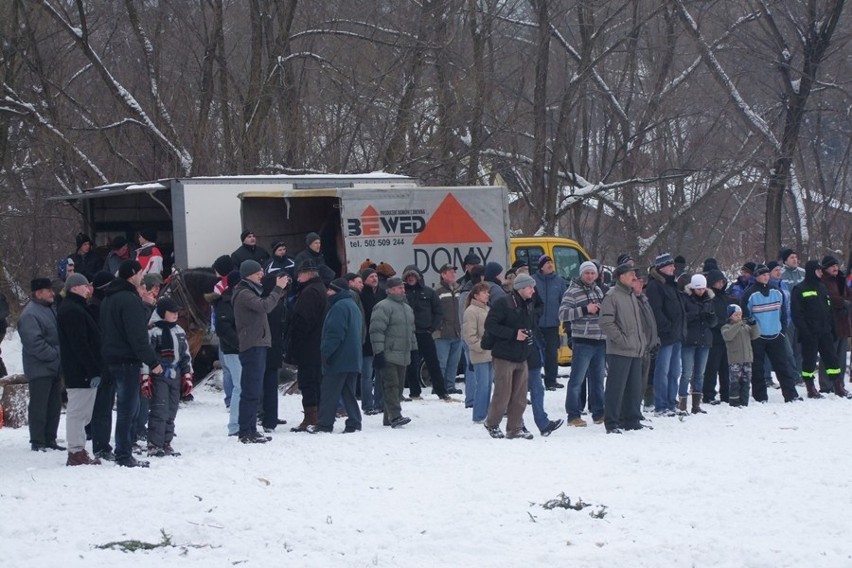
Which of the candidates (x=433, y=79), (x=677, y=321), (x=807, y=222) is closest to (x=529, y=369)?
(x=677, y=321)

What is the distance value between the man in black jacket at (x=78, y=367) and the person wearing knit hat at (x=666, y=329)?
21.7ft

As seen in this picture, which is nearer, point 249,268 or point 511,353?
point 249,268

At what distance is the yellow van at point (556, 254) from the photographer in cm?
1980

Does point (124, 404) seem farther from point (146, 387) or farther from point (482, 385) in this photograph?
point (482, 385)

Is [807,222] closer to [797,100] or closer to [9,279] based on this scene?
[797,100]

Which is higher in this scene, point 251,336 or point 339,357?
point 251,336

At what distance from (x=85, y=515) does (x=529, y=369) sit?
5683mm

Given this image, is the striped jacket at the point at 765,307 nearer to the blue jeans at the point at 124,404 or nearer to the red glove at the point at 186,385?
the red glove at the point at 186,385

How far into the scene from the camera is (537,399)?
43.6 feet

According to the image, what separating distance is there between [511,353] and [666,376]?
2794mm

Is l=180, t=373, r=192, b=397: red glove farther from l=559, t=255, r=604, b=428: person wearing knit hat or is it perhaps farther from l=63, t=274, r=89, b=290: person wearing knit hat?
l=559, t=255, r=604, b=428: person wearing knit hat

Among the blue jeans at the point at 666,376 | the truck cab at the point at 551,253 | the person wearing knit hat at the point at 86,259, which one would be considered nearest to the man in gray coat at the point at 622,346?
the blue jeans at the point at 666,376

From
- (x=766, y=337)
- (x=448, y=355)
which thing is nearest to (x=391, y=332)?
(x=448, y=355)

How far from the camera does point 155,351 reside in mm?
11766
